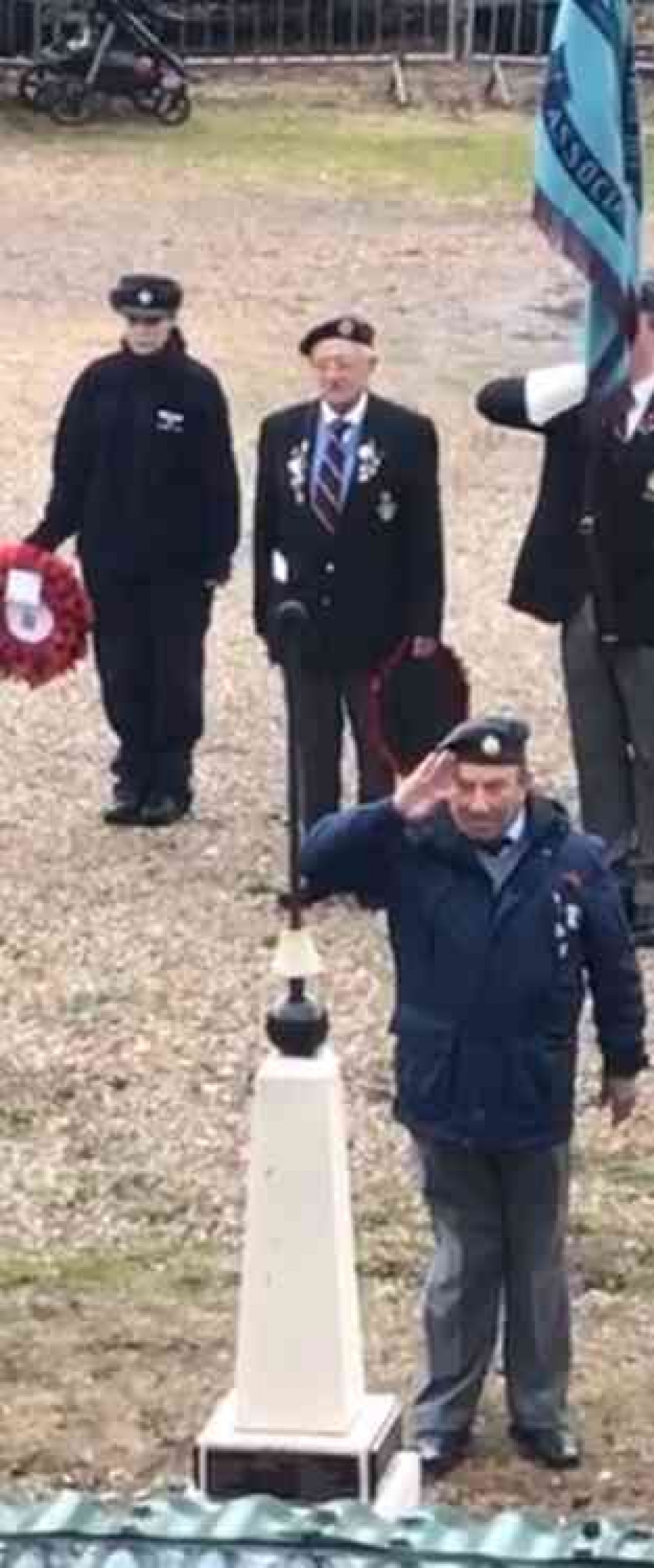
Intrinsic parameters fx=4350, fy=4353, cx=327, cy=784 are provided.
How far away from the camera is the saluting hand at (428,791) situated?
25.5 feet

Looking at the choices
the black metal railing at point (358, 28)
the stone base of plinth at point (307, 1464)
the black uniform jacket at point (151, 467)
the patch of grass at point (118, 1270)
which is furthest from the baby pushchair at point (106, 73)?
the stone base of plinth at point (307, 1464)

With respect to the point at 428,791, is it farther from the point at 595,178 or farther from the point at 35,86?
the point at 35,86

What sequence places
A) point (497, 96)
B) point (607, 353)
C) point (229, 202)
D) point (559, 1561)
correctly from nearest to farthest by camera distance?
point (559, 1561)
point (607, 353)
point (229, 202)
point (497, 96)

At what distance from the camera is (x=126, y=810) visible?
12672 millimetres

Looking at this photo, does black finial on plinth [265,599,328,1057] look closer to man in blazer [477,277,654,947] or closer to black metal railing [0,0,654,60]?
man in blazer [477,277,654,947]

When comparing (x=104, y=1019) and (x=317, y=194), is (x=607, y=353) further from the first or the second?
(x=317, y=194)

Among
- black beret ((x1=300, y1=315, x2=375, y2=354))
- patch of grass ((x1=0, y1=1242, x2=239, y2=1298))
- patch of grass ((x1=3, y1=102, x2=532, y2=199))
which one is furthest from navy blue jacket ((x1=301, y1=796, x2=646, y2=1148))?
patch of grass ((x1=3, y1=102, x2=532, y2=199))

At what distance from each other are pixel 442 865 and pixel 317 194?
16.3 m

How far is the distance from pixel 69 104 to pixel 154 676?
1297cm

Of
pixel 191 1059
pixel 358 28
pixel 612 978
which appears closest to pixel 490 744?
pixel 612 978

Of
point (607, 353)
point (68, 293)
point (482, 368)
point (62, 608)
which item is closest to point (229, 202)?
point (68, 293)

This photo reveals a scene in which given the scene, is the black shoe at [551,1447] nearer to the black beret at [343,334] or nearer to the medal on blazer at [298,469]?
the black beret at [343,334]

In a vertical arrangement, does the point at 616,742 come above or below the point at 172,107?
below

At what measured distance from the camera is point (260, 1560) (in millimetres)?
3299
